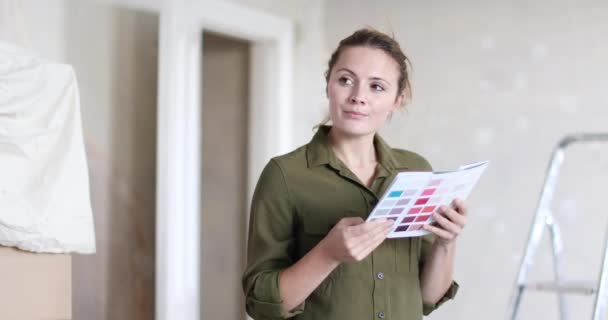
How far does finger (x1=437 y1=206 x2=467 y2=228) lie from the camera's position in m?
1.37

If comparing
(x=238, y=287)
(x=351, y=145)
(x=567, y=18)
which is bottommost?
(x=238, y=287)

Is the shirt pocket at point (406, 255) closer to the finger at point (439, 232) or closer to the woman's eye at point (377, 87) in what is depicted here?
the finger at point (439, 232)

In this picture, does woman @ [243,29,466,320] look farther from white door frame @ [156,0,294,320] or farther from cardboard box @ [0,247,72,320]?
white door frame @ [156,0,294,320]

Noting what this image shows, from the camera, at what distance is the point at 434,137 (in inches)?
139

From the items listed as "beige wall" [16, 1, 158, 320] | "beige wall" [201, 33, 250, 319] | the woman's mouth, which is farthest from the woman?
"beige wall" [201, 33, 250, 319]

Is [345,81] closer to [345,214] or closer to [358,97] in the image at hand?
[358,97]

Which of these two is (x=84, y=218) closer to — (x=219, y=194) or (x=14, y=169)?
(x=14, y=169)

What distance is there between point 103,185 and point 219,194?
1028 millimetres

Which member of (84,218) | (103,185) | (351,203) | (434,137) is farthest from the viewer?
(434,137)

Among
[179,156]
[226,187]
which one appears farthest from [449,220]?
[226,187]

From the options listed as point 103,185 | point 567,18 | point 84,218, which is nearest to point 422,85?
point 567,18

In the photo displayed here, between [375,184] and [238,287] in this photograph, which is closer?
[375,184]

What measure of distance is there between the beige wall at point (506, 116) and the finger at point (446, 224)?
186cm

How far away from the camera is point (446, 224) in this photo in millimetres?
1376
